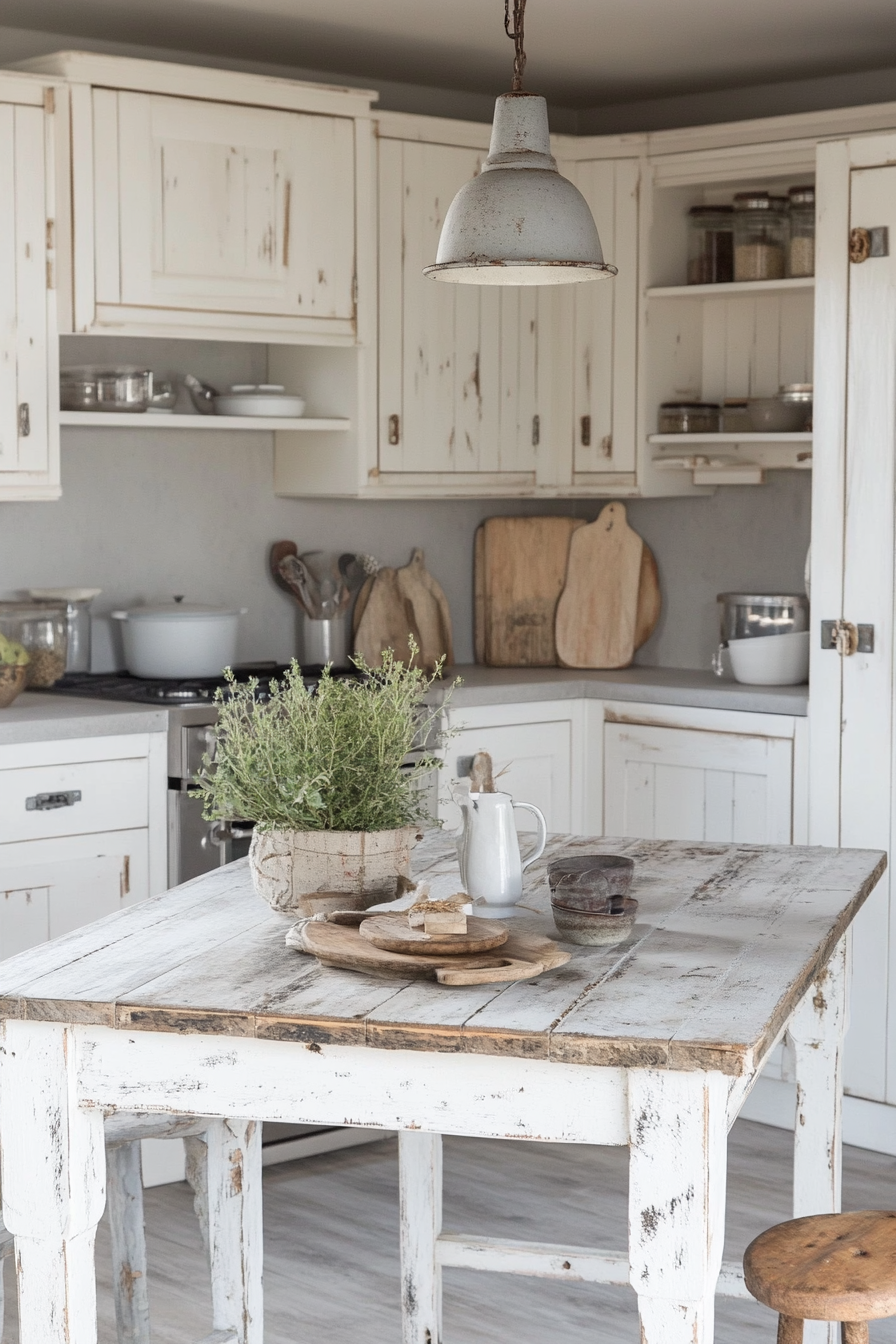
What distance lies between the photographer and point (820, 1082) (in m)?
2.66

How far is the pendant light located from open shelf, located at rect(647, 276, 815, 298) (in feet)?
7.00

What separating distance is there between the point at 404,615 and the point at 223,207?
1.30m

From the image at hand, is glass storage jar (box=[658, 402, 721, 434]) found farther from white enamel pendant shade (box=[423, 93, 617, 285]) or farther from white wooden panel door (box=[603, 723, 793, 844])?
white enamel pendant shade (box=[423, 93, 617, 285])

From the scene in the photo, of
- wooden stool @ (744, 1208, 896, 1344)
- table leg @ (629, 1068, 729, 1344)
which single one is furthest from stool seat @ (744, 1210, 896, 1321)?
table leg @ (629, 1068, 729, 1344)

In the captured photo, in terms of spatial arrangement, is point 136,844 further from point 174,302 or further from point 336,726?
point 336,726

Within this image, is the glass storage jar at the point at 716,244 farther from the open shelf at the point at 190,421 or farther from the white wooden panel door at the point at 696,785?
the white wooden panel door at the point at 696,785

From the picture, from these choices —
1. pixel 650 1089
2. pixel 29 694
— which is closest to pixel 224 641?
pixel 29 694

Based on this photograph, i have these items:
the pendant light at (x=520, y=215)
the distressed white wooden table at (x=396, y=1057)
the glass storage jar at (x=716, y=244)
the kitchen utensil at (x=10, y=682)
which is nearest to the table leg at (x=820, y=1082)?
the distressed white wooden table at (x=396, y=1057)

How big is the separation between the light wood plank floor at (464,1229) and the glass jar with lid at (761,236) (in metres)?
2.21

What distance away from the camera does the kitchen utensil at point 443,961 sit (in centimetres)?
193

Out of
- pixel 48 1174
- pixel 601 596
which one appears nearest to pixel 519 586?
pixel 601 596

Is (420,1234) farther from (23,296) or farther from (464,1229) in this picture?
(23,296)

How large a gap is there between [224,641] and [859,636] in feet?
5.04

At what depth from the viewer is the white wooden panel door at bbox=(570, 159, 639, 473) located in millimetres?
4664
